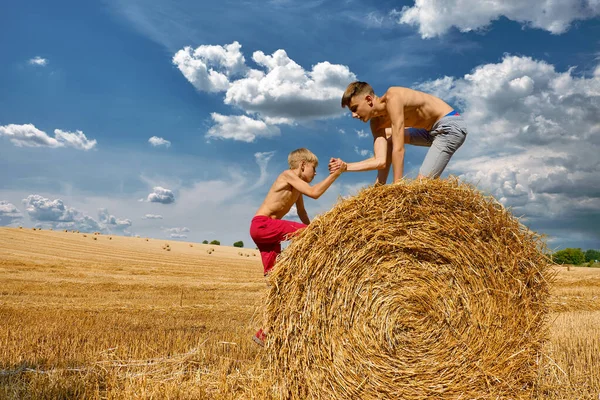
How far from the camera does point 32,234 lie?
95.0ft

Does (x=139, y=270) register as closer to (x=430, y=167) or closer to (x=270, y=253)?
(x=270, y=253)

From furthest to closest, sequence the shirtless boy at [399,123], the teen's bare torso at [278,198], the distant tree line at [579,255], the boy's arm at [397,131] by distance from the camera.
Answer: the distant tree line at [579,255], the teen's bare torso at [278,198], the shirtless boy at [399,123], the boy's arm at [397,131]

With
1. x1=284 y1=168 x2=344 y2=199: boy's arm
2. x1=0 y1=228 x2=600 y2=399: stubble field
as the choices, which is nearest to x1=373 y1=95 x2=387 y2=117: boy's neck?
x1=284 y1=168 x2=344 y2=199: boy's arm

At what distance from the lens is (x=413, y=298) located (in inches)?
163

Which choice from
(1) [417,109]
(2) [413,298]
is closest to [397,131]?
(1) [417,109]

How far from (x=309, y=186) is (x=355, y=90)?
100 centimetres

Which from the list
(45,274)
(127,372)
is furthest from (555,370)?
(45,274)

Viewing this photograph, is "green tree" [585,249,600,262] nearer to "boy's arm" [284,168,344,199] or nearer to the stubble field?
the stubble field

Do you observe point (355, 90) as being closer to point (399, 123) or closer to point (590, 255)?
point (399, 123)

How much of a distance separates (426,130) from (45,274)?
1274cm

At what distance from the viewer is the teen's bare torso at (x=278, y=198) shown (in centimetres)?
506

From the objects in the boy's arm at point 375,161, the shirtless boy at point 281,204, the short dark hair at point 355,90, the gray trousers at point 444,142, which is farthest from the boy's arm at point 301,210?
the gray trousers at point 444,142

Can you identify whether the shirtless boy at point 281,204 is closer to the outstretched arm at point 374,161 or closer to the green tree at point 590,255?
the outstretched arm at point 374,161

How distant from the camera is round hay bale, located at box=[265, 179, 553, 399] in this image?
4051 mm
